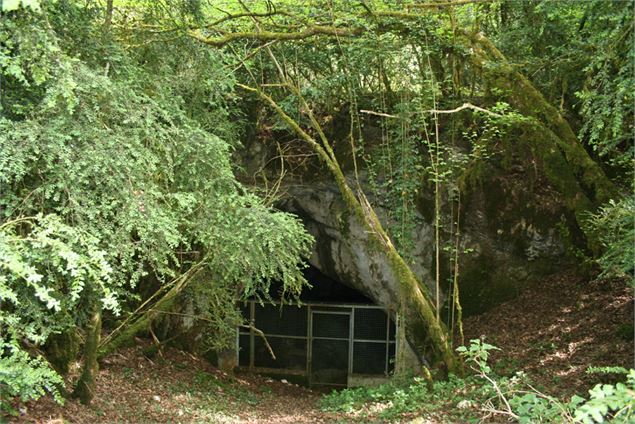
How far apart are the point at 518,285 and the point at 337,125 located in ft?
11.8

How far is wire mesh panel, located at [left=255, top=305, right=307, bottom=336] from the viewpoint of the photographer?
11.2 meters

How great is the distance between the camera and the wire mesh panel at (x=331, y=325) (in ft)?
36.1

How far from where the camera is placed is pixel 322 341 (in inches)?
439

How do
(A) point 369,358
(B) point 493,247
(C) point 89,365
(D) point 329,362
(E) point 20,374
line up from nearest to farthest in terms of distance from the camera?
(E) point 20,374 < (C) point 89,365 < (B) point 493,247 < (A) point 369,358 < (D) point 329,362

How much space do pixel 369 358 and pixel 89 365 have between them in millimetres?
6277

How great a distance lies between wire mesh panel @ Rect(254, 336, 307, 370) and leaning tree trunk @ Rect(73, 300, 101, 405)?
5746 mm

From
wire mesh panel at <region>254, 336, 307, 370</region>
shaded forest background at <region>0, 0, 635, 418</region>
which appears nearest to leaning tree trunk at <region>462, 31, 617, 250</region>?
shaded forest background at <region>0, 0, 635, 418</region>

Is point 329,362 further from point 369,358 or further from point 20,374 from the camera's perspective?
point 20,374

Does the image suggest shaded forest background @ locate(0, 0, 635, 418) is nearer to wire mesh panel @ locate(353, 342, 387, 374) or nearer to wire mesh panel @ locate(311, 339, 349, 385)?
wire mesh panel @ locate(353, 342, 387, 374)

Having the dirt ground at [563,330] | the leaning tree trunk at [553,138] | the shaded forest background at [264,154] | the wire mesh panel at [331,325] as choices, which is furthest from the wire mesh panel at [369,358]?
the leaning tree trunk at [553,138]

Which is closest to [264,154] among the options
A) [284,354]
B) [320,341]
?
[320,341]

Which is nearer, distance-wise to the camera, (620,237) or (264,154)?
(620,237)

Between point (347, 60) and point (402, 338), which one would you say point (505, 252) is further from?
point (347, 60)

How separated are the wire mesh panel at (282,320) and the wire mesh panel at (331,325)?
229 mm
